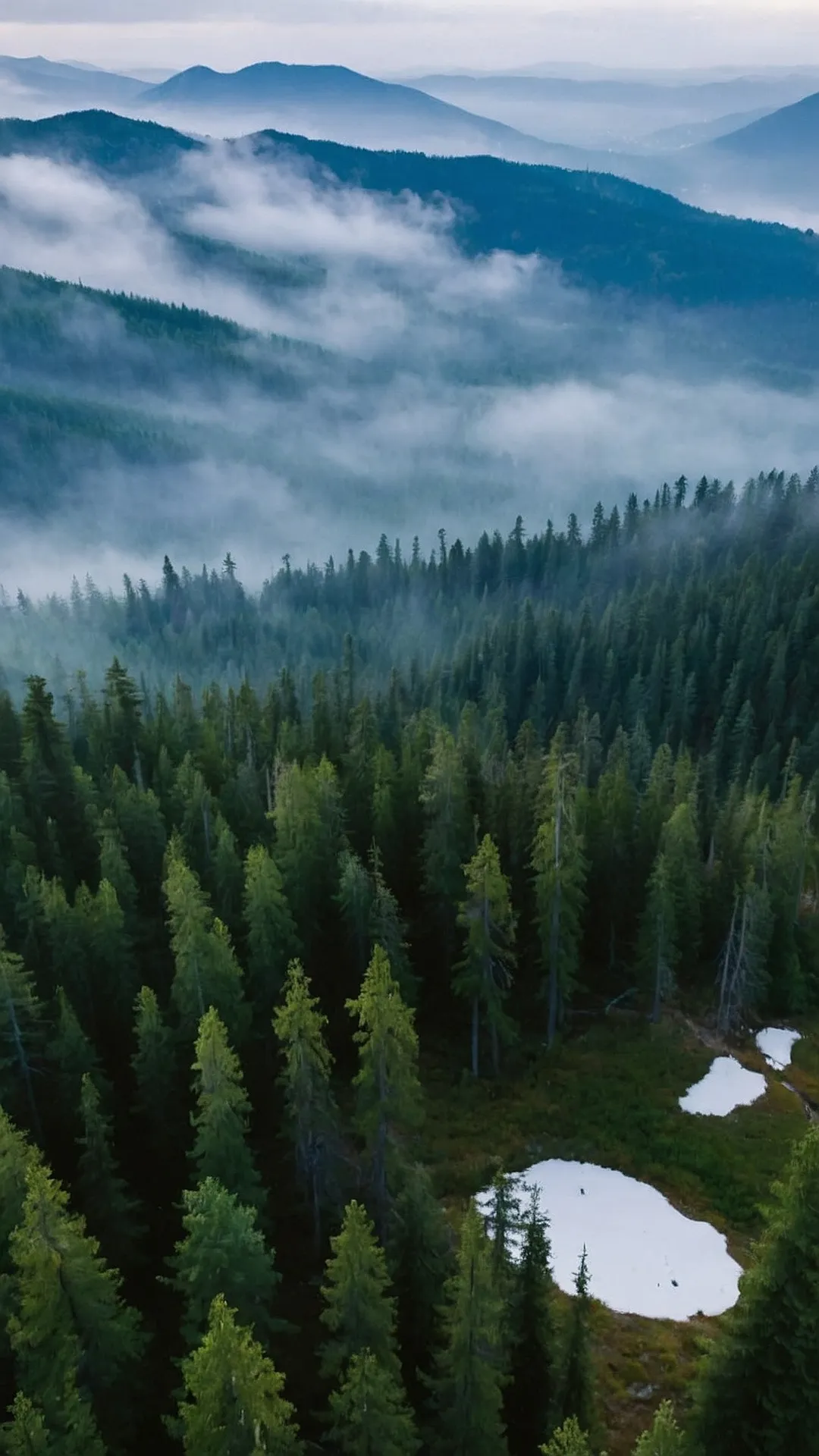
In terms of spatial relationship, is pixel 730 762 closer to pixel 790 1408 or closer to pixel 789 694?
pixel 789 694

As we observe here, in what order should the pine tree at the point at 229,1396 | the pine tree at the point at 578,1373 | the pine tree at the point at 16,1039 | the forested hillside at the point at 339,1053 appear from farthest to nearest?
the pine tree at the point at 16,1039 < the pine tree at the point at 578,1373 < the forested hillside at the point at 339,1053 < the pine tree at the point at 229,1396

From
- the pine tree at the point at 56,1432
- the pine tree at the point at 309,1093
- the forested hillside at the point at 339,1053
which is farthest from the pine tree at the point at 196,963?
the pine tree at the point at 56,1432

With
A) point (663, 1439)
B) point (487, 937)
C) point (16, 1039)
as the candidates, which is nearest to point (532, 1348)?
point (663, 1439)

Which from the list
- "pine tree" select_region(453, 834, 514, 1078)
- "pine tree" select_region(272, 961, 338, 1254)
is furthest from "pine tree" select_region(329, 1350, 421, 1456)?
"pine tree" select_region(453, 834, 514, 1078)

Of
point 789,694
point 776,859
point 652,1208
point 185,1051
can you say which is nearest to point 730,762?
point 789,694

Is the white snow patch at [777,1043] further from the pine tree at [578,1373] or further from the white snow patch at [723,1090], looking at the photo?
the pine tree at [578,1373]
